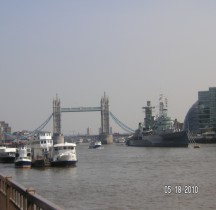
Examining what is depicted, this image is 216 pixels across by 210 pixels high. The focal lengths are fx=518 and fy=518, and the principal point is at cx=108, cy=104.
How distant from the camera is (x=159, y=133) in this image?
156875 mm

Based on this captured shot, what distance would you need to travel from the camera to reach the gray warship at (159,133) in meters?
144

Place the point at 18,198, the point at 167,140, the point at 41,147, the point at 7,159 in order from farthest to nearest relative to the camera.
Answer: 1. the point at 167,140
2. the point at 7,159
3. the point at 41,147
4. the point at 18,198

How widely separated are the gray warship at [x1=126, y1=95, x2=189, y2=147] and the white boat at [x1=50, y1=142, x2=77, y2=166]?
8478cm

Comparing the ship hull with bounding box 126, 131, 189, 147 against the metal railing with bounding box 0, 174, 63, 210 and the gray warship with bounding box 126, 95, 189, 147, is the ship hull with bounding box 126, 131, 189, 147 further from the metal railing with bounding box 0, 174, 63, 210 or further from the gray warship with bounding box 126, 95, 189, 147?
the metal railing with bounding box 0, 174, 63, 210

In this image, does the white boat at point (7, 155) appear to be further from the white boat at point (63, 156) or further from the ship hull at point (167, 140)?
the ship hull at point (167, 140)

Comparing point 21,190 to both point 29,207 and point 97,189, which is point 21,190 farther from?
point 97,189

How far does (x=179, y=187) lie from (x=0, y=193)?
918 inches

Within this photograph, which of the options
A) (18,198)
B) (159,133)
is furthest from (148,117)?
(18,198)

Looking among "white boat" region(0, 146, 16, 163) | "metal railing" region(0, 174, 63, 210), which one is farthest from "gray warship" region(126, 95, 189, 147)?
"metal railing" region(0, 174, 63, 210)

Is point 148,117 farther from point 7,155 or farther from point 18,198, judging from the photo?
point 18,198

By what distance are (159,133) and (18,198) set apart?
148619 mm

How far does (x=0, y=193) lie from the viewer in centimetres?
1138

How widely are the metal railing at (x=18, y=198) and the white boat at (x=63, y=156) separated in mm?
48629

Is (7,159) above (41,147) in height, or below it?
below
